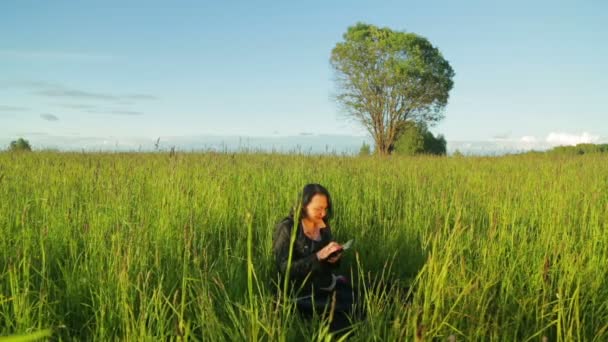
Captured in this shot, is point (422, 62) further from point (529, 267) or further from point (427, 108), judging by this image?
point (529, 267)

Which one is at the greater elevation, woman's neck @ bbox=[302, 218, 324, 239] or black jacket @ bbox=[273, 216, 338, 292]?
woman's neck @ bbox=[302, 218, 324, 239]

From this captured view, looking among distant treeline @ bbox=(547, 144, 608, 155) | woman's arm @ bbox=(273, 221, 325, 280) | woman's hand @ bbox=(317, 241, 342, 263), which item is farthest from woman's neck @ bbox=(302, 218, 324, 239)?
distant treeline @ bbox=(547, 144, 608, 155)

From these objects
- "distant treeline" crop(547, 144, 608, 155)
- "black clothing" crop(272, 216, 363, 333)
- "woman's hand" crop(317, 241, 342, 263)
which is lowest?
"black clothing" crop(272, 216, 363, 333)

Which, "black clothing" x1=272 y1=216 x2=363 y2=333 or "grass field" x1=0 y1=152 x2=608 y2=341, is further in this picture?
"black clothing" x1=272 y1=216 x2=363 y2=333

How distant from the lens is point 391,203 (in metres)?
5.74

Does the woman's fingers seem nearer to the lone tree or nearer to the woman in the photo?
the woman

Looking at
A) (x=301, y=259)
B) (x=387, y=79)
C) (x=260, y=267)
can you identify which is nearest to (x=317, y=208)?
(x=301, y=259)

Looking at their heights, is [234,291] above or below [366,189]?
below

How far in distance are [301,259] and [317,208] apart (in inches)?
14.1

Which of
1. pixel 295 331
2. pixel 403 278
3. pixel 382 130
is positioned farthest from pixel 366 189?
pixel 382 130

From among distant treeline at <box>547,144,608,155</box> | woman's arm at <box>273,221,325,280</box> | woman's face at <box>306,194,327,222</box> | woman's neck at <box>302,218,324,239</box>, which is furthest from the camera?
distant treeline at <box>547,144,608,155</box>

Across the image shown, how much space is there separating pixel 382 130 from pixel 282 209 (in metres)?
23.6

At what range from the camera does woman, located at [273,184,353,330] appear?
313 centimetres

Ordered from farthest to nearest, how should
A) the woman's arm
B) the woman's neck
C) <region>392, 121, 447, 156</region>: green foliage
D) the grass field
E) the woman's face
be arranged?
<region>392, 121, 447, 156</region>: green foliage
the woman's neck
the woman's face
the woman's arm
the grass field
